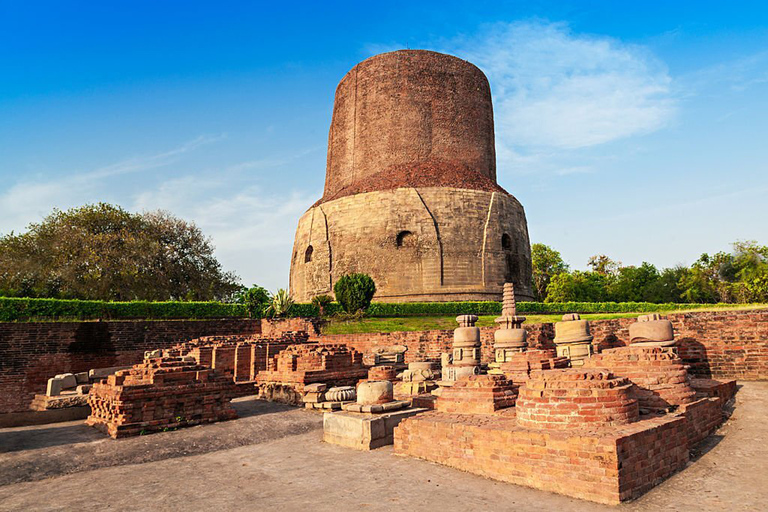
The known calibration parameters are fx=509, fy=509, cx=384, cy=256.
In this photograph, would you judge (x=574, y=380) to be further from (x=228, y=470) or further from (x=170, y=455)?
(x=170, y=455)

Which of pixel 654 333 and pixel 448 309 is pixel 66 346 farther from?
pixel 654 333

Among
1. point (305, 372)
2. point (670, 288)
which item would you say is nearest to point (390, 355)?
point (305, 372)

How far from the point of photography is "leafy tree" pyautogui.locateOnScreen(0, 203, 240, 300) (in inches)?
1003

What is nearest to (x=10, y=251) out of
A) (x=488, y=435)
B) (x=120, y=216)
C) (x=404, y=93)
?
(x=120, y=216)

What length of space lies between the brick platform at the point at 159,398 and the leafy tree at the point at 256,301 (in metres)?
11.7

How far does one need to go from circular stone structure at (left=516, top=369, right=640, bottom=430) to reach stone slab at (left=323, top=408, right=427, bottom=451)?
1.87 m

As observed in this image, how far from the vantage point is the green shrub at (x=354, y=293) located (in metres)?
20.1

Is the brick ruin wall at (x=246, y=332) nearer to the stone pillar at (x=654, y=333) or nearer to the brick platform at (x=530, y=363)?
the stone pillar at (x=654, y=333)

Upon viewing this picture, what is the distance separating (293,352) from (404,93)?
21318 mm

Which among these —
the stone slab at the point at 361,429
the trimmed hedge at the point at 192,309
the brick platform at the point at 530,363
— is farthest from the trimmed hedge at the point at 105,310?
the stone slab at the point at 361,429

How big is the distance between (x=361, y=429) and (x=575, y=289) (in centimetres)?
3879

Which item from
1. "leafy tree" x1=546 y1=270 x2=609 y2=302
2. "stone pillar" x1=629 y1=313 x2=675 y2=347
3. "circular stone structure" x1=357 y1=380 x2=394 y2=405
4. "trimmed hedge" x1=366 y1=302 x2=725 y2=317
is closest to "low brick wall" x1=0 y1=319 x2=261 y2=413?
"trimmed hedge" x1=366 y1=302 x2=725 y2=317

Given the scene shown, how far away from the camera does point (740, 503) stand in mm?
3982

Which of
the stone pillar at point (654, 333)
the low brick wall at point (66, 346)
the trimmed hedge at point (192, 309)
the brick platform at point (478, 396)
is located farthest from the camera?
the trimmed hedge at point (192, 309)
